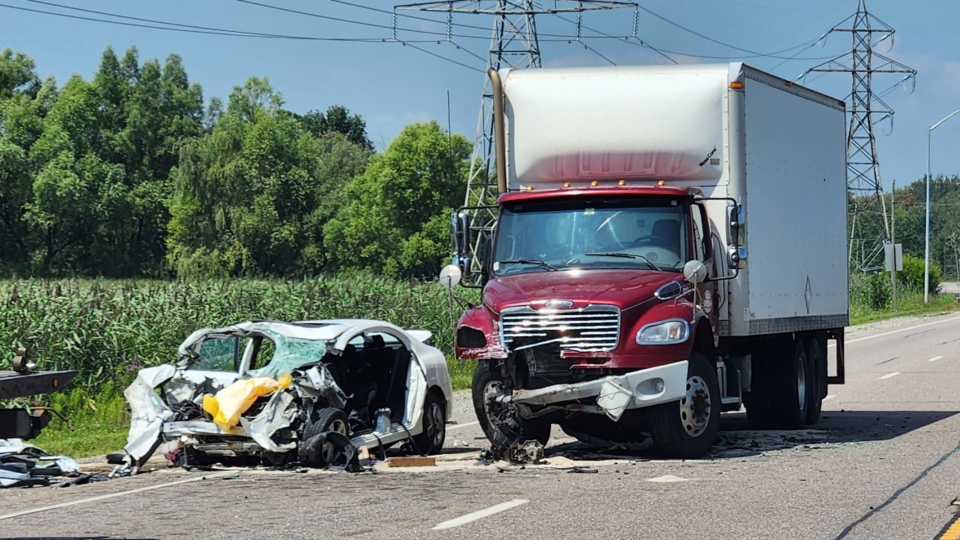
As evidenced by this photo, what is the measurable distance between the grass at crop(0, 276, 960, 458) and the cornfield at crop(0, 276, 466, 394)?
15 mm

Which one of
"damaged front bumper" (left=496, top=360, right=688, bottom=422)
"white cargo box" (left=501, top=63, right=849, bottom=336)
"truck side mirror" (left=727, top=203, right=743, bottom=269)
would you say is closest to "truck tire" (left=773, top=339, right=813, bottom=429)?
"white cargo box" (left=501, top=63, right=849, bottom=336)

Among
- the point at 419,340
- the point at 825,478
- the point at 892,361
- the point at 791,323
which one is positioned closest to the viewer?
the point at 825,478

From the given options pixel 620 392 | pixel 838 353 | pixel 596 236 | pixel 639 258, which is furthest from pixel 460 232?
pixel 838 353

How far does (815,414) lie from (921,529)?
313 inches

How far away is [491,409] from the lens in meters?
12.4

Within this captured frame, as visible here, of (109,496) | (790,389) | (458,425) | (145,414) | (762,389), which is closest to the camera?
(109,496)

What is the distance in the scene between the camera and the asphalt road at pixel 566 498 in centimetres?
827

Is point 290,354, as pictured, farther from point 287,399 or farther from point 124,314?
point 124,314

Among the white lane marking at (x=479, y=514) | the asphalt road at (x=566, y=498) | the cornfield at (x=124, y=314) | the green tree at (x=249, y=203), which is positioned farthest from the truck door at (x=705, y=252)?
the green tree at (x=249, y=203)

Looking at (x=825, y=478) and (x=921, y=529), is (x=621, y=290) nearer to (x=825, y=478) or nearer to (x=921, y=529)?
(x=825, y=478)

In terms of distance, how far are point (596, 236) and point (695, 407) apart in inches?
78.8

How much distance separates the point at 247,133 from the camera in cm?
8444

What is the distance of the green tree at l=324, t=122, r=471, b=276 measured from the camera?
8250cm

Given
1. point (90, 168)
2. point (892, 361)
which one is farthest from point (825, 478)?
point (90, 168)
